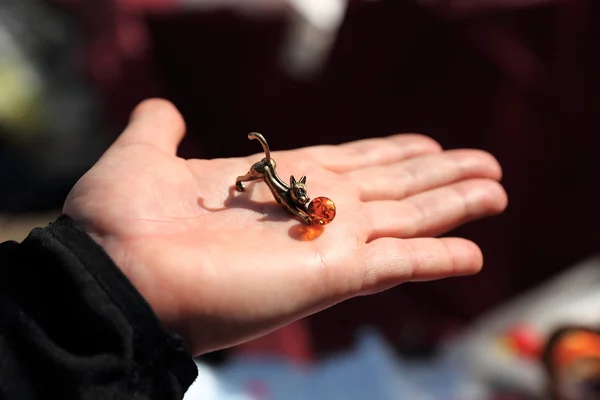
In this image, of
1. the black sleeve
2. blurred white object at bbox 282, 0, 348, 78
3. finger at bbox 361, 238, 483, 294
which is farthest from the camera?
blurred white object at bbox 282, 0, 348, 78

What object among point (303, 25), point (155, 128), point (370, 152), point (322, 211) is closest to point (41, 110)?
point (303, 25)

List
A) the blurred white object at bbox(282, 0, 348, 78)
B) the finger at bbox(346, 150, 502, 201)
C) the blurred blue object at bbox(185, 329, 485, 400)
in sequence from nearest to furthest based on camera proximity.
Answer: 1. the finger at bbox(346, 150, 502, 201)
2. the blurred blue object at bbox(185, 329, 485, 400)
3. the blurred white object at bbox(282, 0, 348, 78)

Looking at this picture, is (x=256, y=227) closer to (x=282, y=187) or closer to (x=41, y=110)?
(x=282, y=187)

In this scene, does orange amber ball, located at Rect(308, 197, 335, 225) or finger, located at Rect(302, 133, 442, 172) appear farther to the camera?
finger, located at Rect(302, 133, 442, 172)

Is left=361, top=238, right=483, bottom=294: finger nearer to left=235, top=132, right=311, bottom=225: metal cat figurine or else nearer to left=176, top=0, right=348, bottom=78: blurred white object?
left=235, top=132, right=311, bottom=225: metal cat figurine

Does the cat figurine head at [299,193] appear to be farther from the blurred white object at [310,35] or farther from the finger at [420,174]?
the blurred white object at [310,35]

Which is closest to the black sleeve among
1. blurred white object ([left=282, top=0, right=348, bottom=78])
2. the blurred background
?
the blurred background

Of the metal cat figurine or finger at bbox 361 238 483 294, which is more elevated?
the metal cat figurine
